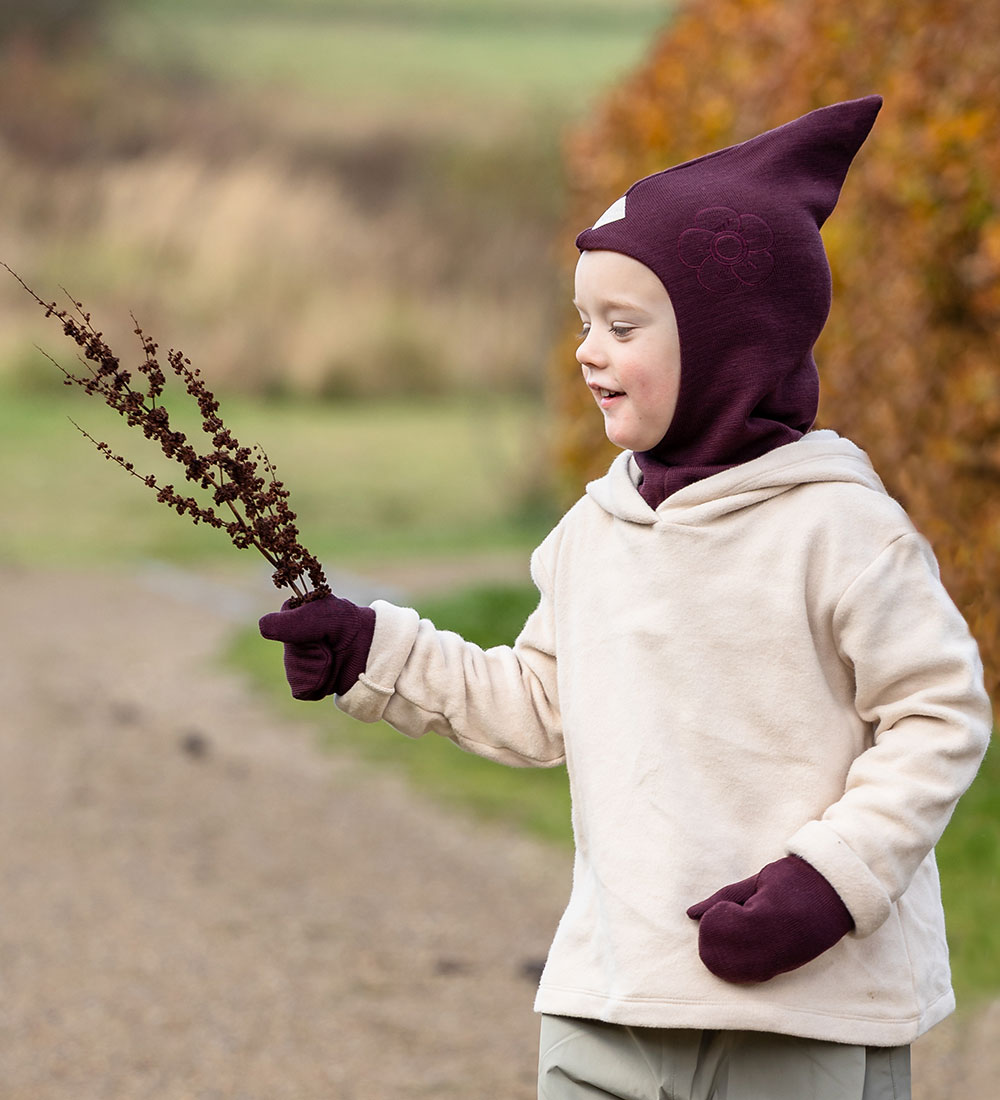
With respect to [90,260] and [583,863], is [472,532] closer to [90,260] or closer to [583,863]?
[583,863]

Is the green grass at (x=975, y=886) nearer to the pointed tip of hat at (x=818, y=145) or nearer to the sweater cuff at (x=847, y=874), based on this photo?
the sweater cuff at (x=847, y=874)

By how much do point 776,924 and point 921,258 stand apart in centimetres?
324

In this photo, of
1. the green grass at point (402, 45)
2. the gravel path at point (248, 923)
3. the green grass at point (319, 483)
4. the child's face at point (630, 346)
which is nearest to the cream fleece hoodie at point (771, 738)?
the child's face at point (630, 346)

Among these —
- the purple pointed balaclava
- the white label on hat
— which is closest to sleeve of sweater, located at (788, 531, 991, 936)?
the purple pointed balaclava

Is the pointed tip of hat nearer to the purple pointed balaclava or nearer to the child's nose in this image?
the purple pointed balaclava

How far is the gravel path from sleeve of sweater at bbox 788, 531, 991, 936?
1.67m

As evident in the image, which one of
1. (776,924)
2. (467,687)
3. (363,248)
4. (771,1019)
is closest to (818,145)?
(467,687)

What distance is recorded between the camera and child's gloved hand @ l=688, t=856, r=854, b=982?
1772 mm

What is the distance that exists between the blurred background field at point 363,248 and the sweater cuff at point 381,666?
218cm

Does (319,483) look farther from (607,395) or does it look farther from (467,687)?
(607,395)

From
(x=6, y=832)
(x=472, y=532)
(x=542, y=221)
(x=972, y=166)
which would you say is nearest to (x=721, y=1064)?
(x=972, y=166)

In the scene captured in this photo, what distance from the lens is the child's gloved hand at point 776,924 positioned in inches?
69.8

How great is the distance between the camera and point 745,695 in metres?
1.90

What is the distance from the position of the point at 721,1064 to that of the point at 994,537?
2833mm
